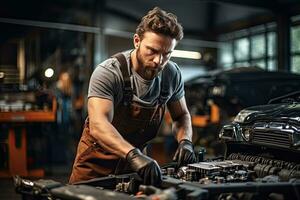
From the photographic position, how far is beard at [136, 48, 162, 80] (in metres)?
2.15

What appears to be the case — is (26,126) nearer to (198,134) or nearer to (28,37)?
(198,134)

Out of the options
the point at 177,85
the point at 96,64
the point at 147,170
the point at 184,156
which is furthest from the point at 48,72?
the point at 147,170

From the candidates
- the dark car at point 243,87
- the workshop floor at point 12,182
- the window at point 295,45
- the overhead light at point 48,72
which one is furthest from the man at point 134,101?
the window at point 295,45

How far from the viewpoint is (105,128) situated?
80.2 inches

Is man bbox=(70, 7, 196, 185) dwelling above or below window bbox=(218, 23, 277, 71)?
below

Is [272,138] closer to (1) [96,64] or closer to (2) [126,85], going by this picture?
(2) [126,85]

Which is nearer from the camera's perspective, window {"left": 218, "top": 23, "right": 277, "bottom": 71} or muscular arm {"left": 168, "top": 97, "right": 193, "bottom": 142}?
muscular arm {"left": 168, "top": 97, "right": 193, "bottom": 142}

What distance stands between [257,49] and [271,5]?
2.52m

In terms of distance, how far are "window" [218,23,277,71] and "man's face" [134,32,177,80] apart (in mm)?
7640

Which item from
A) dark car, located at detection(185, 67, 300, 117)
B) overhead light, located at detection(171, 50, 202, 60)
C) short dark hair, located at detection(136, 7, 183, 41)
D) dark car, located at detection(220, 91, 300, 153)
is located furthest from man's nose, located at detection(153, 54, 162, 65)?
overhead light, located at detection(171, 50, 202, 60)

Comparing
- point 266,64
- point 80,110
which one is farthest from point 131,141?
point 266,64

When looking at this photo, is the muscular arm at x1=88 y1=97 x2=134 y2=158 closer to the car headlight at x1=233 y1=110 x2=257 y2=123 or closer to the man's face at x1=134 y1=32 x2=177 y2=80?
the man's face at x1=134 y1=32 x2=177 y2=80

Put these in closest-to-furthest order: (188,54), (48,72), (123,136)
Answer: (123,136), (48,72), (188,54)

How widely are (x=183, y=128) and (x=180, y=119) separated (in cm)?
8
